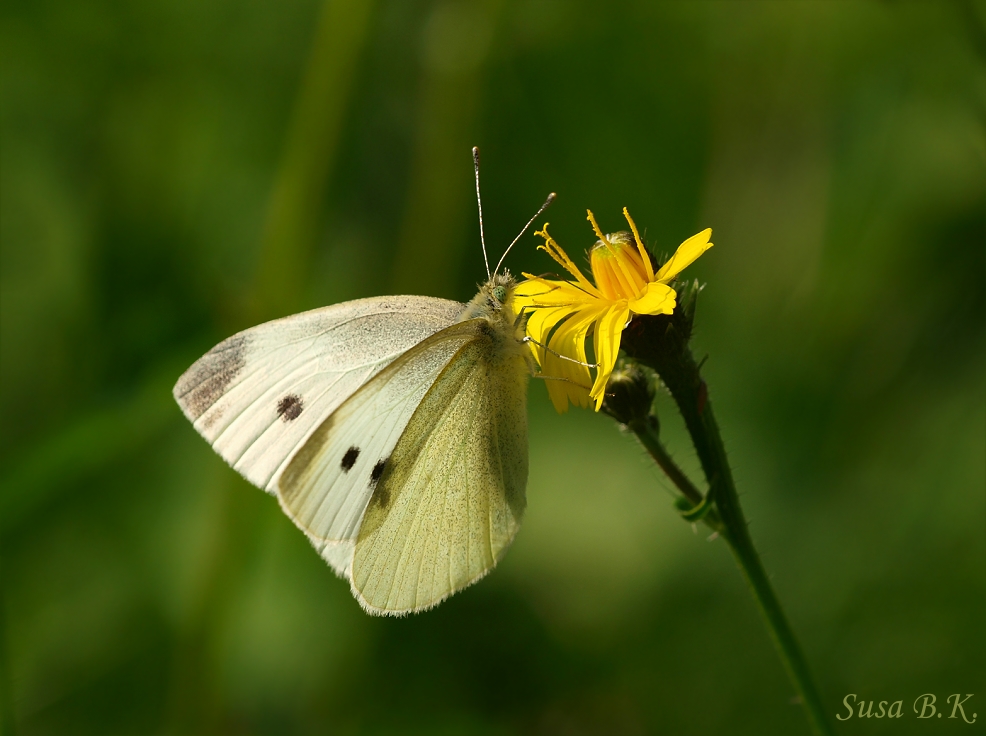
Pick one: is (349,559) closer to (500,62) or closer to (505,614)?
(505,614)

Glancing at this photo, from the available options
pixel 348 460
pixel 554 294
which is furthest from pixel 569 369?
pixel 348 460

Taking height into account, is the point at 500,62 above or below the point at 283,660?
above

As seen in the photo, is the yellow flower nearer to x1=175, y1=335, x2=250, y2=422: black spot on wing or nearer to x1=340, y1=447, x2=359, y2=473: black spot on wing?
x1=340, y1=447, x2=359, y2=473: black spot on wing

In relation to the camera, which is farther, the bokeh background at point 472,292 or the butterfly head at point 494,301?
the bokeh background at point 472,292

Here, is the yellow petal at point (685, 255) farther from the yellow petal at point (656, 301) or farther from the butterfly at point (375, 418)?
the butterfly at point (375, 418)

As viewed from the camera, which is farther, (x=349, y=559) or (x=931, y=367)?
(x=931, y=367)

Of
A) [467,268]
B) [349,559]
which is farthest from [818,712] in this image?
[467,268]
